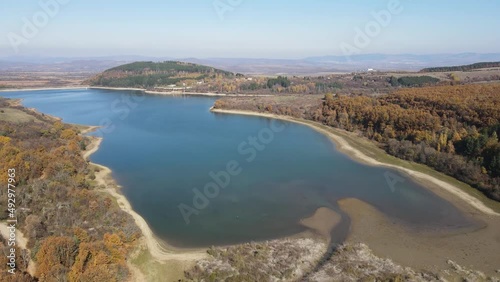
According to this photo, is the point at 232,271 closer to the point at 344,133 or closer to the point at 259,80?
the point at 344,133

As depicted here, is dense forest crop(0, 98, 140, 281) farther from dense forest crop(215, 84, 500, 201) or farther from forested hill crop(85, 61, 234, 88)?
forested hill crop(85, 61, 234, 88)

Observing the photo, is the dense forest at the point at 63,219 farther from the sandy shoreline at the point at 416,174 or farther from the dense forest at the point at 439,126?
the dense forest at the point at 439,126

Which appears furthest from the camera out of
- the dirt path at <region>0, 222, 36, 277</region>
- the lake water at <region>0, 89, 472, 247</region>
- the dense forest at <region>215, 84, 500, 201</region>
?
Answer: the dense forest at <region>215, 84, 500, 201</region>

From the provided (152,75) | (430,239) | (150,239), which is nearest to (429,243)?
(430,239)

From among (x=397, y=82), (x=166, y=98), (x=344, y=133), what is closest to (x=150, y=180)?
(x=344, y=133)

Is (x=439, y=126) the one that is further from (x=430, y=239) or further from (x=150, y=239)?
(x=150, y=239)

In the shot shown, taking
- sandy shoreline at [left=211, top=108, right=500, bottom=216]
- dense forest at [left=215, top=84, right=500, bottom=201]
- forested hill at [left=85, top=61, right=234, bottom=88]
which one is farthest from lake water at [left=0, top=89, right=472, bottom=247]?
forested hill at [left=85, top=61, right=234, bottom=88]

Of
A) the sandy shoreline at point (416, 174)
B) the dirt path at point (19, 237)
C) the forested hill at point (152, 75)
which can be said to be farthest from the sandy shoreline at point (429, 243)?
the forested hill at point (152, 75)
